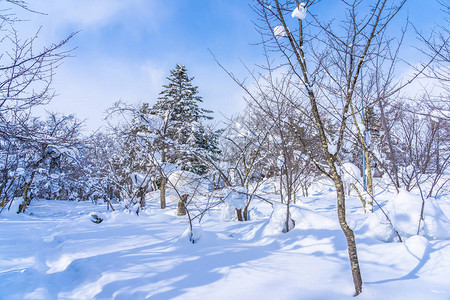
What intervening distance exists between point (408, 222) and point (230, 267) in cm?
275

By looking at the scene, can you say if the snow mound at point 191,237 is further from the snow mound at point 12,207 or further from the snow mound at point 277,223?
the snow mound at point 12,207

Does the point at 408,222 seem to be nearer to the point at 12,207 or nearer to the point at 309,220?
the point at 309,220

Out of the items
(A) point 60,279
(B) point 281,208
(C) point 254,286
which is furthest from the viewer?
(B) point 281,208

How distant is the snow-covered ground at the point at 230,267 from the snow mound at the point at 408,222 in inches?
6.1

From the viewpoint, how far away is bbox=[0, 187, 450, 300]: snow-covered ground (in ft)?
7.11

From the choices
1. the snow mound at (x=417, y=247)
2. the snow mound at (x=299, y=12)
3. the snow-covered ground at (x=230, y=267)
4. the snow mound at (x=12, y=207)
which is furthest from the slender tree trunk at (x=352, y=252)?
the snow mound at (x=12, y=207)

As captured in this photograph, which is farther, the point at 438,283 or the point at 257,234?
the point at 257,234

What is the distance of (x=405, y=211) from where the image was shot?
3.43 meters

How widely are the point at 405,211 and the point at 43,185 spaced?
17103mm

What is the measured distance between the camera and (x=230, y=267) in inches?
107

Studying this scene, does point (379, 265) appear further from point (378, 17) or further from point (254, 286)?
point (378, 17)

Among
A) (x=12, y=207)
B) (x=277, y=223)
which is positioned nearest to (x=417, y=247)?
(x=277, y=223)

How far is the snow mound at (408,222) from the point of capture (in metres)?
3.23

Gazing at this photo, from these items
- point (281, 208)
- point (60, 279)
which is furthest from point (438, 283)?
point (60, 279)
